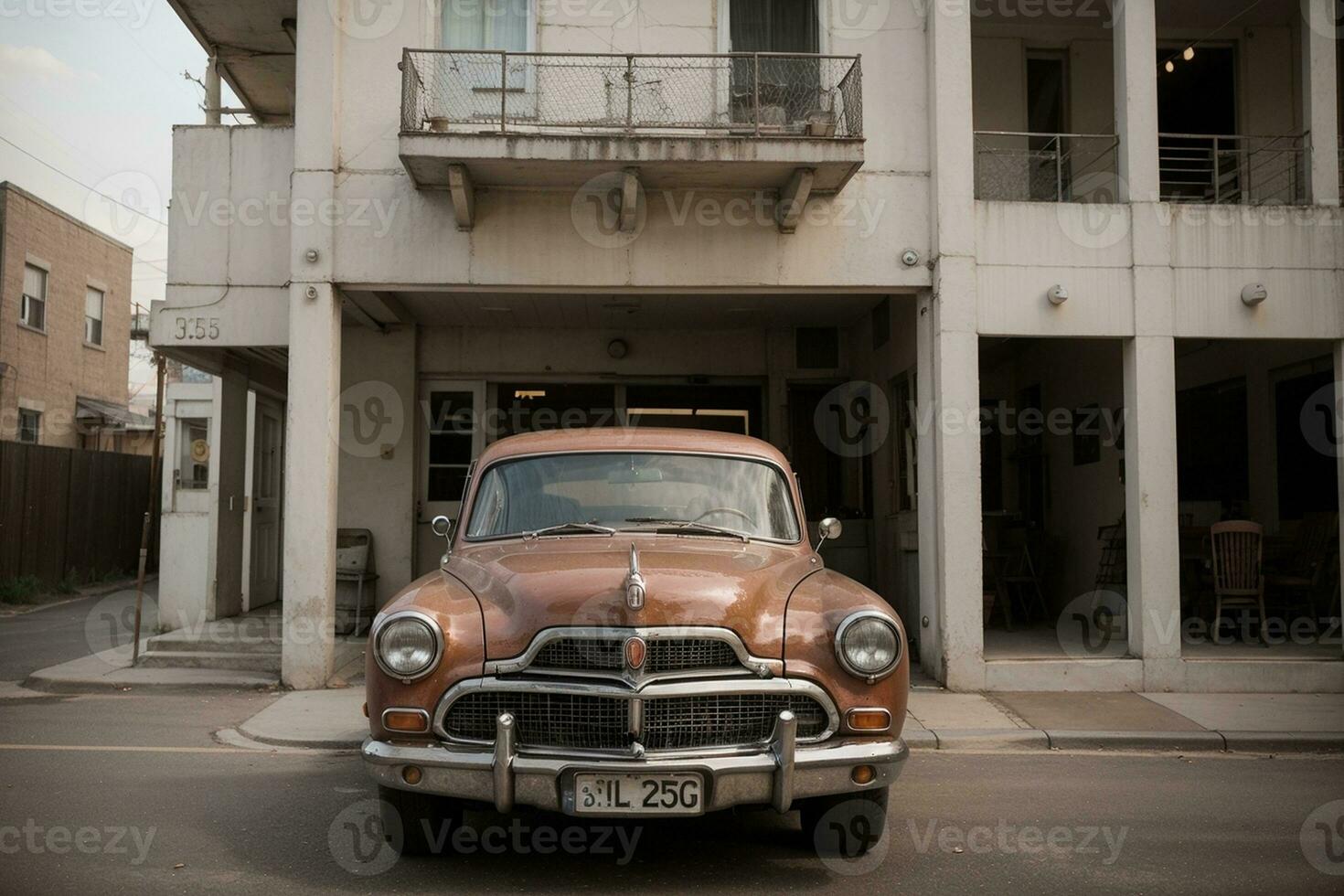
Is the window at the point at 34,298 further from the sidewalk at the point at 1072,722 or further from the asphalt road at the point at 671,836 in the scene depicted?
the asphalt road at the point at 671,836

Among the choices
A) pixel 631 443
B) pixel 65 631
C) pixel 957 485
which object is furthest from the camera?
pixel 65 631

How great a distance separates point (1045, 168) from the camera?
1196 cm

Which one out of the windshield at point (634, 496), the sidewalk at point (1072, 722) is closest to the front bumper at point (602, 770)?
the windshield at point (634, 496)

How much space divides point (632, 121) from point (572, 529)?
509 cm

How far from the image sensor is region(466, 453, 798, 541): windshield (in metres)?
5.82

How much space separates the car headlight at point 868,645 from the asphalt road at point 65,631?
888 centimetres

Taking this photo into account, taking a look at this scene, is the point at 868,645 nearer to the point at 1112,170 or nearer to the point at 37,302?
the point at 1112,170

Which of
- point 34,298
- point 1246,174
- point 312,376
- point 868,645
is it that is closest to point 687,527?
point 868,645

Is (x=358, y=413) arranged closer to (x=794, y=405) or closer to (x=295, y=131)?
(x=295, y=131)

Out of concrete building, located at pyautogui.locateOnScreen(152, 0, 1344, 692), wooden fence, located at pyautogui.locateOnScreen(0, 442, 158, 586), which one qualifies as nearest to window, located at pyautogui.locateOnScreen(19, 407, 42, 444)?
wooden fence, located at pyautogui.locateOnScreen(0, 442, 158, 586)

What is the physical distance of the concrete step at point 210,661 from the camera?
10.8 metres

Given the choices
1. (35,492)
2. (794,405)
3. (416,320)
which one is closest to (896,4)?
(794,405)

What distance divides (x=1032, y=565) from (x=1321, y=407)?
3.54 m

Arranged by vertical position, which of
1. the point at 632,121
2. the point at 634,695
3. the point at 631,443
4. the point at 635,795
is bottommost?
the point at 635,795
